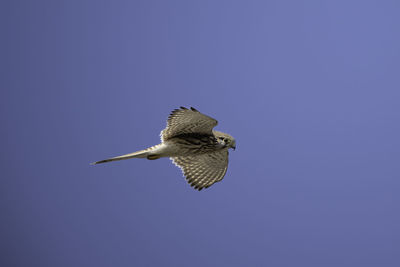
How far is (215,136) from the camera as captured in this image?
12.2 feet

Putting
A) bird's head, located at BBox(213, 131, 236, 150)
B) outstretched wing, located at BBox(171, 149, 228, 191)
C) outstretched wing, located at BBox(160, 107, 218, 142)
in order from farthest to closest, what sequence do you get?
outstretched wing, located at BBox(171, 149, 228, 191), bird's head, located at BBox(213, 131, 236, 150), outstretched wing, located at BBox(160, 107, 218, 142)

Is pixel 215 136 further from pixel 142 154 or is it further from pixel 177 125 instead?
pixel 142 154

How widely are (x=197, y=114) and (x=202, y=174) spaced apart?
1.00 meters

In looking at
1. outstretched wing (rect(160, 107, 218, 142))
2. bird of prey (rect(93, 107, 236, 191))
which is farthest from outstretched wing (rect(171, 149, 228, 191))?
outstretched wing (rect(160, 107, 218, 142))

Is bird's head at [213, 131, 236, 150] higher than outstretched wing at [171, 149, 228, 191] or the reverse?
higher

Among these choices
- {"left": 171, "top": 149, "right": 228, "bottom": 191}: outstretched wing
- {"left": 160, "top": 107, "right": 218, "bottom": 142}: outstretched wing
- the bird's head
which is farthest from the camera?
{"left": 171, "top": 149, "right": 228, "bottom": 191}: outstretched wing

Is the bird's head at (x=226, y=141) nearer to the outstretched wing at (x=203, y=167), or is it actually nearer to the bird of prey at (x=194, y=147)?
the bird of prey at (x=194, y=147)

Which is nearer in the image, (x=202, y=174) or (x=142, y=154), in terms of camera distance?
(x=142, y=154)

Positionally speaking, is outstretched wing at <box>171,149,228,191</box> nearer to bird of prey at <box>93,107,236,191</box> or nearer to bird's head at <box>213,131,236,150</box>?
bird of prey at <box>93,107,236,191</box>

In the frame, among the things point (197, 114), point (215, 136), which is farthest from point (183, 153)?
point (197, 114)

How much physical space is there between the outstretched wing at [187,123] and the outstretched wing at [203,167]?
500mm

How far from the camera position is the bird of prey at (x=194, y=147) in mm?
3370

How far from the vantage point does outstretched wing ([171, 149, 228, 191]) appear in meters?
4.03

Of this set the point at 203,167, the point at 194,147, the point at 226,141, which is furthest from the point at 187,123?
the point at 203,167
